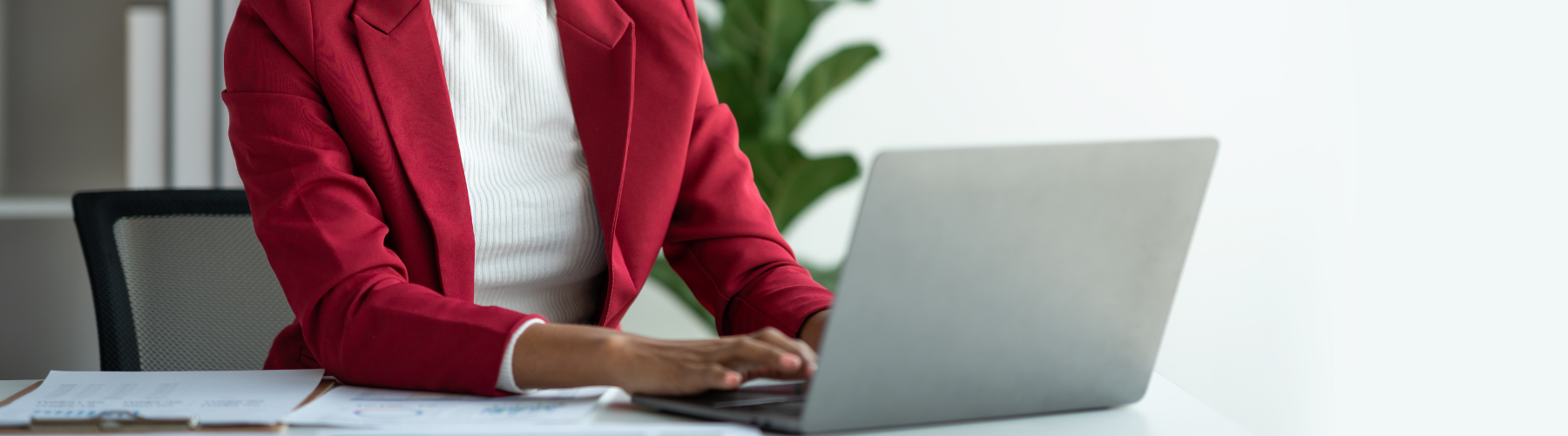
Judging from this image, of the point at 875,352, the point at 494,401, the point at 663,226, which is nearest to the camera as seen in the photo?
the point at 875,352

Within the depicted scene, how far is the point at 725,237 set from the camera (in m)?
1.01

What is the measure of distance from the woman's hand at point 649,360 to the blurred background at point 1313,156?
1304mm

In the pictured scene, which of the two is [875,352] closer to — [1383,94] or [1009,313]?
[1009,313]

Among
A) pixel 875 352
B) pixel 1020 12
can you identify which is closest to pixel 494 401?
pixel 875 352

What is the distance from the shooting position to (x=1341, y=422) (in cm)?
219

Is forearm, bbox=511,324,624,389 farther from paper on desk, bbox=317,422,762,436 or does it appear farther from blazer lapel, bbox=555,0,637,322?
blazer lapel, bbox=555,0,637,322

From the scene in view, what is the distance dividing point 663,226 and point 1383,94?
176 centimetres

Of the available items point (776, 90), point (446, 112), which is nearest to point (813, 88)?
point (776, 90)

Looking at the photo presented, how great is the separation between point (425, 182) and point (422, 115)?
0.06 m

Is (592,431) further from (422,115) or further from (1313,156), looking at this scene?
(1313,156)

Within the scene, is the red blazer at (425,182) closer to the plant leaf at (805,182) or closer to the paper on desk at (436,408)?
the paper on desk at (436,408)

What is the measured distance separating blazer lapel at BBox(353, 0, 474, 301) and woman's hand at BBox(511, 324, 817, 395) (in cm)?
25

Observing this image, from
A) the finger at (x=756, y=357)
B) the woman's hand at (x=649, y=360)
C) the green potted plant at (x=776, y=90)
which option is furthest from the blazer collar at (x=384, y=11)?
the green potted plant at (x=776, y=90)

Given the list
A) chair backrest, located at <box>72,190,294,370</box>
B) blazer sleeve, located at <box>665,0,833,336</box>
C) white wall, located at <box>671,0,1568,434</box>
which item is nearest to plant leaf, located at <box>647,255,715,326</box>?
white wall, located at <box>671,0,1568,434</box>
